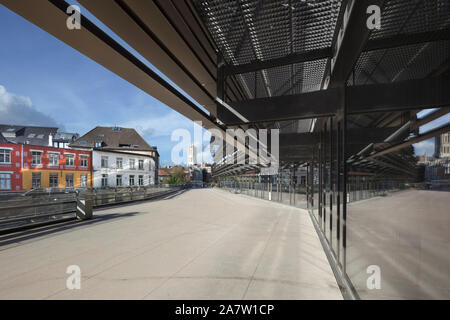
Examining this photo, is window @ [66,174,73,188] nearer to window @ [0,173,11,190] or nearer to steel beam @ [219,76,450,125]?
window @ [0,173,11,190]

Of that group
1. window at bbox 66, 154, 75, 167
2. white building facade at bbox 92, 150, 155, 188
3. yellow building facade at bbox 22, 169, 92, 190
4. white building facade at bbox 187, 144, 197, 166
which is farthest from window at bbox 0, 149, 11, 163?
white building facade at bbox 187, 144, 197, 166

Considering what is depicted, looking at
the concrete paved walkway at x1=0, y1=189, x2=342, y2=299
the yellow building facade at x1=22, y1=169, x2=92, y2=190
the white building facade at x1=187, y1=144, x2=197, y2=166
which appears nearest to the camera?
the concrete paved walkway at x1=0, y1=189, x2=342, y2=299

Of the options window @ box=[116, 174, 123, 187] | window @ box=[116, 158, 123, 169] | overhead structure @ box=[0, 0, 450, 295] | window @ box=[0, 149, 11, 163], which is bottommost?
window @ box=[116, 174, 123, 187]

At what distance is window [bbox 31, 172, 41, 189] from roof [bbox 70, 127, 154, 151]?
12.5 meters

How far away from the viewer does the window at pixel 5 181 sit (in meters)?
23.4

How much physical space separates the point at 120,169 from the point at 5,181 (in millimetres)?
12583

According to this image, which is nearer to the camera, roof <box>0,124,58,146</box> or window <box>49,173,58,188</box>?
window <box>49,173,58,188</box>

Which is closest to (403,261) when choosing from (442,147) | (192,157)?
(442,147)

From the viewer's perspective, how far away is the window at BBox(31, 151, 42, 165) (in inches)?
999

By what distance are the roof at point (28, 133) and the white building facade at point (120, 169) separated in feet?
58.3

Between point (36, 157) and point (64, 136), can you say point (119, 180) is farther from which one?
point (64, 136)

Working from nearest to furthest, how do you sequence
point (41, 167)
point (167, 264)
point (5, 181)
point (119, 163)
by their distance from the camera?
point (167, 264), point (5, 181), point (41, 167), point (119, 163)

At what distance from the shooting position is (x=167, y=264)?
3752 mm
